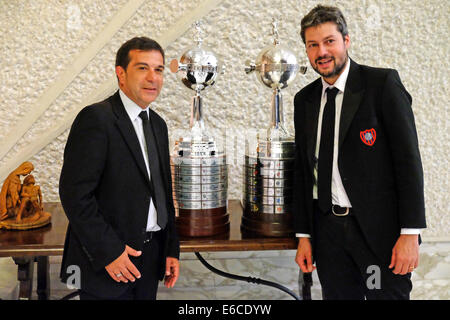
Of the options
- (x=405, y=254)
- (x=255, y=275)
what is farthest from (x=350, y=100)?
(x=255, y=275)

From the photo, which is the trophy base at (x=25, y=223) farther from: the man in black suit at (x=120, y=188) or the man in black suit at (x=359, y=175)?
the man in black suit at (x=359, y=175)

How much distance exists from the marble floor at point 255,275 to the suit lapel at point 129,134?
3.33 feet

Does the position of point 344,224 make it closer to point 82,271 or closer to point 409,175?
point 409,175

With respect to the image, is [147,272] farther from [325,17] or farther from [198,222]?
[325,17]

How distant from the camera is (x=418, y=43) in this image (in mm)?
2180

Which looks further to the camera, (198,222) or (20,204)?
(20,204)

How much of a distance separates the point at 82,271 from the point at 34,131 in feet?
3.52

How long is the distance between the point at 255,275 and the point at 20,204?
1129 mm

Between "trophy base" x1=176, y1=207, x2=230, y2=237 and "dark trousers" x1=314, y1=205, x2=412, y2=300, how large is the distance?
1.13 ft

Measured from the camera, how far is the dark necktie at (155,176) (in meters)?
1.33

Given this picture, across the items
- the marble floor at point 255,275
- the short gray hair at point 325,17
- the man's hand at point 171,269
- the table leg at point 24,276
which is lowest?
the marble floor at point 255,275

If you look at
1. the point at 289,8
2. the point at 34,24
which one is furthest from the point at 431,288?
the point at 34,24

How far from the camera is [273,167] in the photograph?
155 cm

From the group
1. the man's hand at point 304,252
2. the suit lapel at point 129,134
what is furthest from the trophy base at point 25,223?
the man's hand at point 304,252
